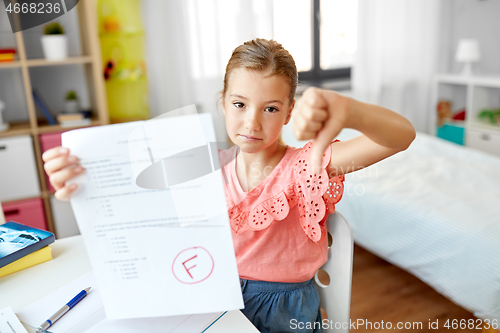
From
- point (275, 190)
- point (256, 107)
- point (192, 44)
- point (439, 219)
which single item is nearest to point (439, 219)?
point (439, 219)

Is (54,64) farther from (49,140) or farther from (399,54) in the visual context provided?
(399,54)

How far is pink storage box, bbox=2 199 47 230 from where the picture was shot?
194cm

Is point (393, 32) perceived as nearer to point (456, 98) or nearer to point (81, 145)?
point (456, 98)

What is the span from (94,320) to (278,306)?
0.36 m

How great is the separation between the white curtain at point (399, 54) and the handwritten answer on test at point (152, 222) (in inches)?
102

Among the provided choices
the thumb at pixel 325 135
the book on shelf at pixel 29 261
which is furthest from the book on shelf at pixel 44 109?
the thumb at pixel 325 135

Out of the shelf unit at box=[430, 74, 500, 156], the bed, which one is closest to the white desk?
the bed

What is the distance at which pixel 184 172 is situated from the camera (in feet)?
1.80

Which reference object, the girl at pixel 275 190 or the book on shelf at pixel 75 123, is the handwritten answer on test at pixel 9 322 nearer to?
the girl at pixel 275 190

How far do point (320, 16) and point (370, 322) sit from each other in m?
2.17

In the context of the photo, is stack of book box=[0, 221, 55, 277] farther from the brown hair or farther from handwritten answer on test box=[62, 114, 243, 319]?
the brown hair

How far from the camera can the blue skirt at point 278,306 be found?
85 centimetres

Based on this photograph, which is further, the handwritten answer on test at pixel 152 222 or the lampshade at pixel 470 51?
the lampshade at pixel 470 51

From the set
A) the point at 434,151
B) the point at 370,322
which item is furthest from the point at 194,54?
the point at 370,322
